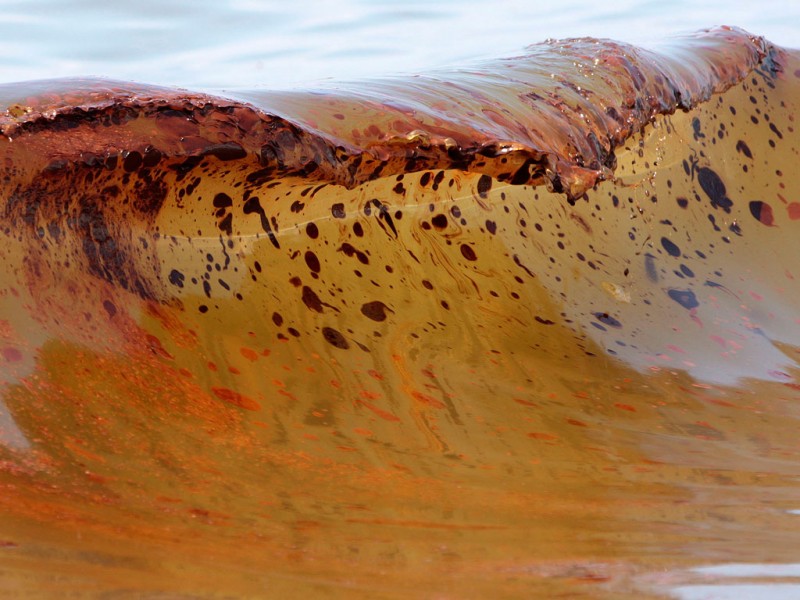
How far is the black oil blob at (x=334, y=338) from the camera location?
1.07 meters

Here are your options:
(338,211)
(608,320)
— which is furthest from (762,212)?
(338,211)

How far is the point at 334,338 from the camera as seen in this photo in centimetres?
107

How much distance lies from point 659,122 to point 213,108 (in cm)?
84

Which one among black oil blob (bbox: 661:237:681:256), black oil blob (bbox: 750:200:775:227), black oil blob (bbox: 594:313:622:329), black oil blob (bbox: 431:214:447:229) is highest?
black oil blob (bbox: 431:214:447:229)

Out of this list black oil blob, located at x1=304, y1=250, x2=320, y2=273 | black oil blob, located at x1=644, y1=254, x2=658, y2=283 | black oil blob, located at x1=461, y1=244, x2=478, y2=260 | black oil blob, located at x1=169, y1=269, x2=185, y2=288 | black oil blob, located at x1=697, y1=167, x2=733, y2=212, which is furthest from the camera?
black oil blob, located at x1=697, y1=167, x2=733, y2=212

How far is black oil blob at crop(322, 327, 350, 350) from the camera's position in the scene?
1.07 metres

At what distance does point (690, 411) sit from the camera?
108 cm

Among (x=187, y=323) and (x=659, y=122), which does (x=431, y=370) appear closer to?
(x=187, y=323)

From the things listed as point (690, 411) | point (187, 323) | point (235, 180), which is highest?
point (235, 180)

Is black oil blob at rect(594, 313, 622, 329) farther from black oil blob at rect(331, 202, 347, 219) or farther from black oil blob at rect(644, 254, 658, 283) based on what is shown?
black oil blob at rect(331, 202, 347, 219)

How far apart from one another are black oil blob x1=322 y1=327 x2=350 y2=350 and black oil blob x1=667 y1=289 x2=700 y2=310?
0.50 meters

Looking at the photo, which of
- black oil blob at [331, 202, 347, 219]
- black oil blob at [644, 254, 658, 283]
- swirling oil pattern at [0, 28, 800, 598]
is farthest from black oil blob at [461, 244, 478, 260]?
black oil blob at [644, 254, 658, 283]

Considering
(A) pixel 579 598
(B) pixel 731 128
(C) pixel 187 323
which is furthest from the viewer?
(B) pixel 731 128

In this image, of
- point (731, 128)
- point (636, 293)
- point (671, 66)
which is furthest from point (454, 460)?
point (731, 128)
